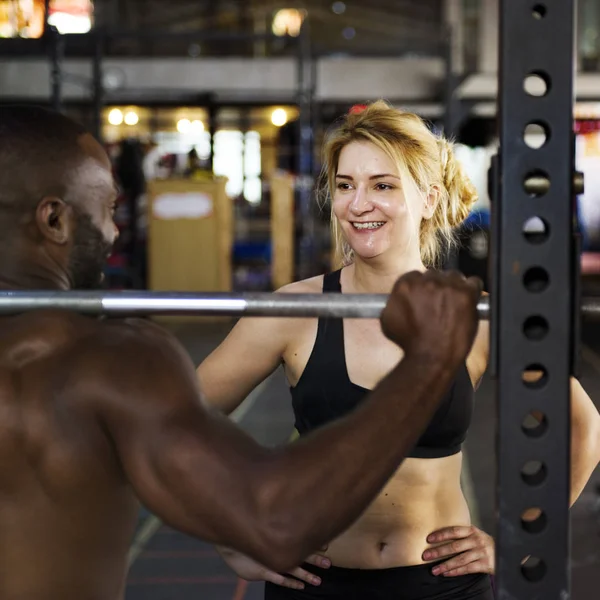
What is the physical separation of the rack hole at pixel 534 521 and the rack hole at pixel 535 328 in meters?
0.18

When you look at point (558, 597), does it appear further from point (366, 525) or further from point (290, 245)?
point (290, 245)

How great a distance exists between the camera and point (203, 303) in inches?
42.0

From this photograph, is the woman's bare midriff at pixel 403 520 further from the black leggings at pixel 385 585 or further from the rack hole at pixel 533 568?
the rack hole at pixel 533 568

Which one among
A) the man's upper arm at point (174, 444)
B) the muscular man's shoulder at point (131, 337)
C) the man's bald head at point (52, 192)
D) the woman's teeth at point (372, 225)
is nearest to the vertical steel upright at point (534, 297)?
the man's upper arm at point (174, 444)

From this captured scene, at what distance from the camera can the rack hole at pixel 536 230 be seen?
0.95 meters

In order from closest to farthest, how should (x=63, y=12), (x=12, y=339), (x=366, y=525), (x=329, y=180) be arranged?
(x=12, y=339), (x=366, y=525), (x=329, y=180), (x=63, y=12)

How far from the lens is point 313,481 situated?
95 centimetres

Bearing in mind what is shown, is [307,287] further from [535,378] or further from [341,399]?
[535,378]

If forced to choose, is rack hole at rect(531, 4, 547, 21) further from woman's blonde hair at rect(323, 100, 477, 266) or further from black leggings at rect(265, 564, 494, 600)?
black leggings at rect(265, 564, 494, 600)

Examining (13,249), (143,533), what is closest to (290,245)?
(143,533)

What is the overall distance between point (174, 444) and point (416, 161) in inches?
41.7

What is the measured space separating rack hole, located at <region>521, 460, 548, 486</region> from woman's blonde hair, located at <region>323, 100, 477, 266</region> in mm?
971

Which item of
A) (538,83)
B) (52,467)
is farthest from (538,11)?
(52,467)

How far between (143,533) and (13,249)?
281cm
